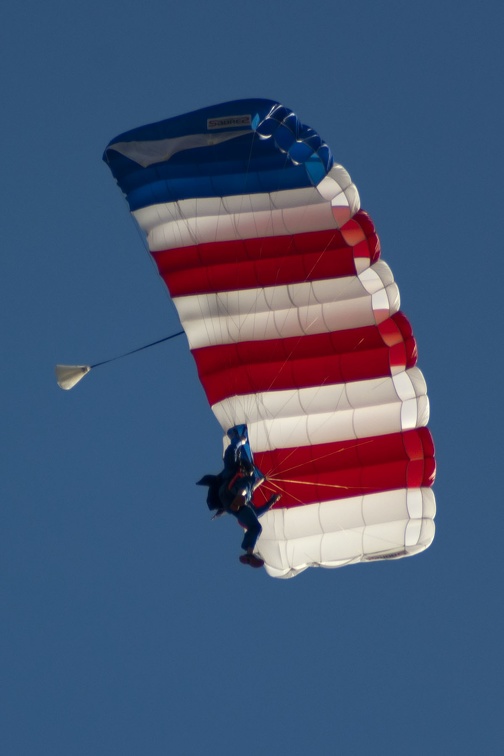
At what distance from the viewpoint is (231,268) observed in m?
21.2

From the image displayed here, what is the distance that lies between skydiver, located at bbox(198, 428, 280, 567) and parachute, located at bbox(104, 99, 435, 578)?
1.12 m

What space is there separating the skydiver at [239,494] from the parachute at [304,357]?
1118 mm

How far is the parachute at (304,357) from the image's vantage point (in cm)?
2081

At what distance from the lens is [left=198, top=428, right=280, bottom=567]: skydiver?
20.1m

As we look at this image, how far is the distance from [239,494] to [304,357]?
1981mm

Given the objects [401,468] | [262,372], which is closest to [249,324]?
[262,372]

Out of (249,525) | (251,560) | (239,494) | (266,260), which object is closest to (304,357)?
(266,260)

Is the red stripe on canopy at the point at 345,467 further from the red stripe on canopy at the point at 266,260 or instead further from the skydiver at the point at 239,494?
the red stripe on canopy at the point at 266,260

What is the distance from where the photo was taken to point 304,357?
70.1 feet

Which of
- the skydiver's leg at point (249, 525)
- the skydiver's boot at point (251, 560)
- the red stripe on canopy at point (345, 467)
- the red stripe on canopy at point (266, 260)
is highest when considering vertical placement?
the red stripe on canopy at point (266, 260)

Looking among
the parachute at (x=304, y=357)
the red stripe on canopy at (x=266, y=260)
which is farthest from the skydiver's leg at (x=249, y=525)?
the red stripe on canopy at (x=266, y=260)

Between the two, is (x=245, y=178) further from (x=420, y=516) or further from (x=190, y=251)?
(x=420, y=516)

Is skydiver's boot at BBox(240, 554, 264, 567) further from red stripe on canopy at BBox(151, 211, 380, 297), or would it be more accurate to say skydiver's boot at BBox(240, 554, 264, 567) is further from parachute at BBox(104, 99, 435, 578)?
red stripe on canopy at BBox(151, 211, 380, 297)

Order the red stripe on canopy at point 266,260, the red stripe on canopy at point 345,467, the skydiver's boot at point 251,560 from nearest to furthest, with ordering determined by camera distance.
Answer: the skydiver's boot at point 251,560
the red stripe on canopy at point 266,260
the red stripe on canopy at point 345,467
